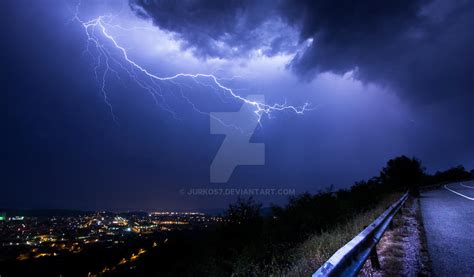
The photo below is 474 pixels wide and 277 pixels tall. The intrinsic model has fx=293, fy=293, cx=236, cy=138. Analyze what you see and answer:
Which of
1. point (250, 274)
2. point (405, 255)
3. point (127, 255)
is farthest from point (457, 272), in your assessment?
point (127, 255)

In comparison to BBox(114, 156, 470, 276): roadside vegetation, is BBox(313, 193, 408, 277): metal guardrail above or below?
above

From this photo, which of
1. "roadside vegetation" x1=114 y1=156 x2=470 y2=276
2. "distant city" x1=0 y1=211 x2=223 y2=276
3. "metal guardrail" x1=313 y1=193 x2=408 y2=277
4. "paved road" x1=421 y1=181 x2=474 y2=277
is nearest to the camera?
"metal guardrail" x1=313 y1=193 x2=408 y2=277

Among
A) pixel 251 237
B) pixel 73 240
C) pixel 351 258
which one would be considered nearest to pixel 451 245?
pixel 351 258

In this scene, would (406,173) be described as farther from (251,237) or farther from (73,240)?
(73,240)

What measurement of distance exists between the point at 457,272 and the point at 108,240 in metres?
24.7

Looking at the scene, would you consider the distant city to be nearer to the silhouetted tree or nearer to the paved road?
the paved road

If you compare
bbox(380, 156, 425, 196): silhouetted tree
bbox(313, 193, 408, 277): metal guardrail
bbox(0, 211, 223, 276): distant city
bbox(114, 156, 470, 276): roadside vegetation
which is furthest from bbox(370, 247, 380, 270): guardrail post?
bbox(380, 156, 425, 196): silhouetted tree

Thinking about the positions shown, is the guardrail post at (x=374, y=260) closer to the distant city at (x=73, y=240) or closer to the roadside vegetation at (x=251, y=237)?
the roadside vegetation at (x=251, y=237)

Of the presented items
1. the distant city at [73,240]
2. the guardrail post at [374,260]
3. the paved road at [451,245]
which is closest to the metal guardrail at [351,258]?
the guardrail post at [374,260]

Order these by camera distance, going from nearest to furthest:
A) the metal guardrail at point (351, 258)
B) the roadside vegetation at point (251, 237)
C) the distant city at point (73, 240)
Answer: the metal guardrail at point (351, 258)
the roadside vegetation at point (251, 237)
the distant city at point (73, 240)

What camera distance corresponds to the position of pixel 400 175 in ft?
97.0

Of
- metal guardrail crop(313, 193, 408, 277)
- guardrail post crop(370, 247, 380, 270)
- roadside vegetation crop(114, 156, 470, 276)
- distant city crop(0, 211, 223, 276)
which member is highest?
metal guardrail crop(313, 193, 408, 277)

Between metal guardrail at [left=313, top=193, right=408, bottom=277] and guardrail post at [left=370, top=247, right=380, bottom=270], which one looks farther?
guardrail post at [left=370, top=247, right=380, bottom=270]

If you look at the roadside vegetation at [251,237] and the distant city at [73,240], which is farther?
the distant city at [73,240]
